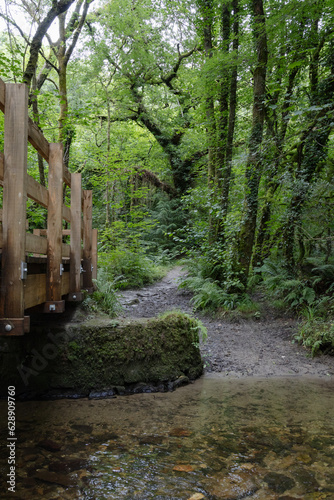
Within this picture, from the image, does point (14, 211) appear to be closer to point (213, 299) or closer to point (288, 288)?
point (213, 299)

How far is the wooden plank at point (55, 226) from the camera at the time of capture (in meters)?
4.35

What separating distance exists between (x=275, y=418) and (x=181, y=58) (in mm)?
18992

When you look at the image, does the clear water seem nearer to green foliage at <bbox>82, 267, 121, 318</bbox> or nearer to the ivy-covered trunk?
green foliage at <bbox>82, 267, 121, 318</bbox>

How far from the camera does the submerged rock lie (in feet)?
16.7

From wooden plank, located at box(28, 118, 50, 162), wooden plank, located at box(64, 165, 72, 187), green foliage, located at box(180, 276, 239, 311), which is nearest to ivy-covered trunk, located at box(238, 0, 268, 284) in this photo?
green foliage, located at box(180, 276, 239, 311)

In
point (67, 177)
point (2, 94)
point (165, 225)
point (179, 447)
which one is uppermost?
point (165, 225)

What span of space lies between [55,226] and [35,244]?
721 millimetres

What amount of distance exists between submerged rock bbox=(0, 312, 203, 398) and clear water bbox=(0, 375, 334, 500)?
0.35m

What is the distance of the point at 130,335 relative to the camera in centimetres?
554

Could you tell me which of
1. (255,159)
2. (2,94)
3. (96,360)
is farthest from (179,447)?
(255,159)

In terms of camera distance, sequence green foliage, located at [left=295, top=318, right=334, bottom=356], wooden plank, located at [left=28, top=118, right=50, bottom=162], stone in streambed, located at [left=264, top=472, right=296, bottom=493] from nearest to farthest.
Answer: stone in streambed, located at [left=264, top=472, right=296, bottom=493] < wooden plank, located at [left=28, top=118, right=50, bottom=162] < green foliage, located at [left=295, top=318, right=334, bottom=356]

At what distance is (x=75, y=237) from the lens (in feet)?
18.7

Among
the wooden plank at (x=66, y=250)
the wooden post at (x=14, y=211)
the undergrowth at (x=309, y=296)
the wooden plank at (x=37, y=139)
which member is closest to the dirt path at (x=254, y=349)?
the undergrowth at (x=309, y=296)

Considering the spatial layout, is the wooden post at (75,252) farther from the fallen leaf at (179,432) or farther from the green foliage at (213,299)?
the green foliage at (213,299)
